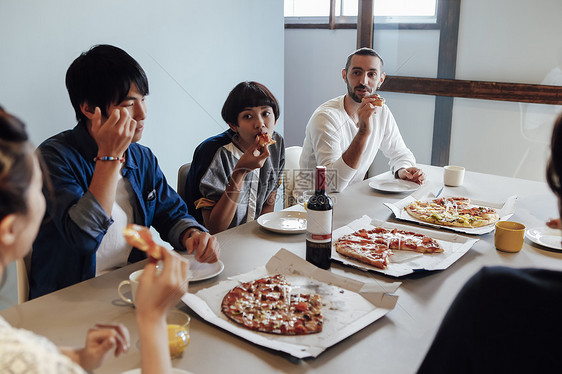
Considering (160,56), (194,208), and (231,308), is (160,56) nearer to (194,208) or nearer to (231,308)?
(194,208)

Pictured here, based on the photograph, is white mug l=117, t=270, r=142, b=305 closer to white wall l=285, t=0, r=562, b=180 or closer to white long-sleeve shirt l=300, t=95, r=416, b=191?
white long-sleeve shirt l=300, t=95, r=416, b=191

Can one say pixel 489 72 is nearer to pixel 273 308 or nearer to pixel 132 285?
pixel 273 308

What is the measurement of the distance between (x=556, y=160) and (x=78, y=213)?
0.97 metres

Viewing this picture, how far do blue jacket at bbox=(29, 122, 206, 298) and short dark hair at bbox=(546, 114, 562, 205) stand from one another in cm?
91

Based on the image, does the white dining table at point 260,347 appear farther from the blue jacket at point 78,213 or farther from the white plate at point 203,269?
the blue jacket at point 78,213

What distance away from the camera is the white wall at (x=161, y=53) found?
5.90ft

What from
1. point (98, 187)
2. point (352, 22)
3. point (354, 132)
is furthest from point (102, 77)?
point (352, 22)

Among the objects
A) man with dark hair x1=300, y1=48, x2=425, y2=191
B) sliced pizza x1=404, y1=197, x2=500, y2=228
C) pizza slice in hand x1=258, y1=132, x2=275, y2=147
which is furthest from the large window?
pizza slice in hand x1=258, y1=132, x2=275, y2=147

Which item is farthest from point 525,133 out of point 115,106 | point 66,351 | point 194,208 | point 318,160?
point 66,351

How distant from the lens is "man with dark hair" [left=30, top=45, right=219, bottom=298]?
1186mm

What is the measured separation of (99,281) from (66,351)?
450 mm

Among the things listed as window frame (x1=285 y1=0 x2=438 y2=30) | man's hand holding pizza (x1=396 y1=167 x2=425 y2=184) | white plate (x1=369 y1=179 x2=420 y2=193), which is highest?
window frame (x1=285 y1=0 x2=438 y2=30)

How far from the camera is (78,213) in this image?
1161 mm

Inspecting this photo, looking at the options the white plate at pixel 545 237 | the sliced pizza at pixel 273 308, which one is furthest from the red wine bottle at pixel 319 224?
the white plate at pixel 545 237
